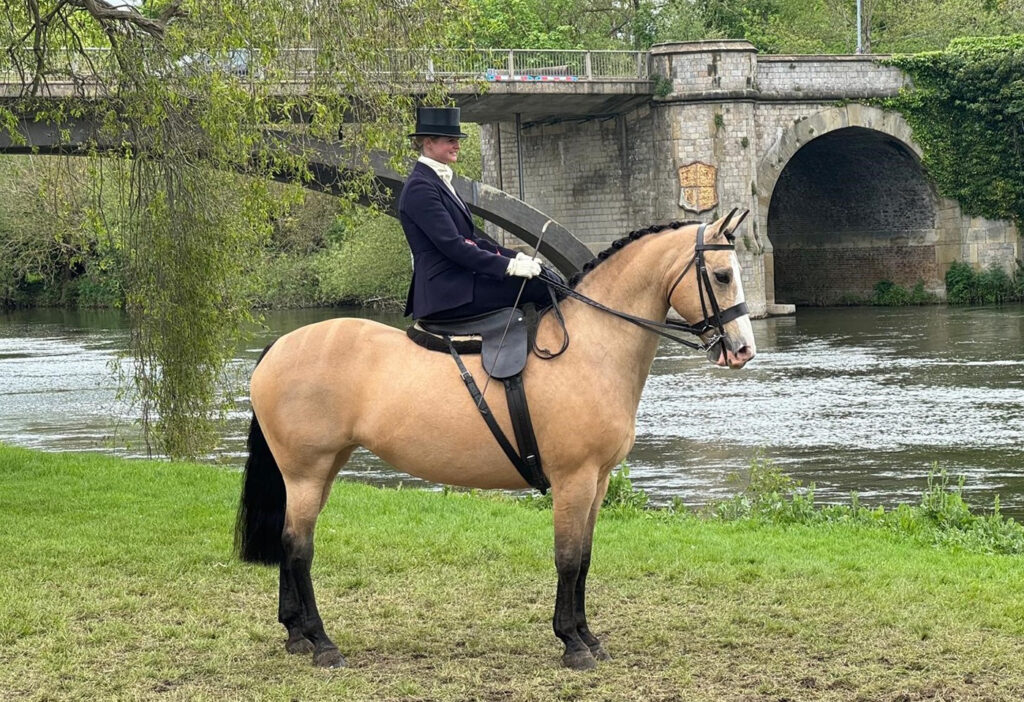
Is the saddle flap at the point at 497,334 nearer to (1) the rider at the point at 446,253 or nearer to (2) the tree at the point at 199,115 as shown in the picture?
(1) the rider at the point at 446,253

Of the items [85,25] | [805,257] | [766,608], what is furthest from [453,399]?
[805,257]

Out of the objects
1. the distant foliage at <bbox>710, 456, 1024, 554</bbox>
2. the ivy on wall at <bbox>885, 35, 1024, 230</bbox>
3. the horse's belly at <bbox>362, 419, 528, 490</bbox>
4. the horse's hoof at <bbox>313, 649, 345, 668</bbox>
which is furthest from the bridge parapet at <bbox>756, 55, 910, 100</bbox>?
the horse's hoof at <bbox>313, 649, 345, 668</bbox>

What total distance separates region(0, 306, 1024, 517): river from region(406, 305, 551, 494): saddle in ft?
0.60

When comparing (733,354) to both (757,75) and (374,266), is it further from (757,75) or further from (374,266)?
(374,266)

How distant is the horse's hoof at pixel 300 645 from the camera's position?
608cm

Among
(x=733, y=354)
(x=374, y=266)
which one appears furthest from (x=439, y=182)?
(x=374, y=266)

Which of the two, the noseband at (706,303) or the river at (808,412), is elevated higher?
the noseband at (706,303)

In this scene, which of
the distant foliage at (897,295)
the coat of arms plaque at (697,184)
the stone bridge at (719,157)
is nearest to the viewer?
the stone bridge at (719,157)

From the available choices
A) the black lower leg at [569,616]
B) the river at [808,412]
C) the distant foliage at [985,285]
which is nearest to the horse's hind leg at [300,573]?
the river at [808,412]

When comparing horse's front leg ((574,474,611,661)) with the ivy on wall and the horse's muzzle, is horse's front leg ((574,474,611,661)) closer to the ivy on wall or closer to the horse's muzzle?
the horse's muzzle

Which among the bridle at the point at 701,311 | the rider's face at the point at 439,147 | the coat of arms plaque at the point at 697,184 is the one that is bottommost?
the bridle at the point at 701,311

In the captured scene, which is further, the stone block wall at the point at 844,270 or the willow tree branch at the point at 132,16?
the stone block wall at the point at 844,270

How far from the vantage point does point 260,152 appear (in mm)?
10969

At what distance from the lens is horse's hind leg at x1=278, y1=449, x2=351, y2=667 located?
19.9 feet
